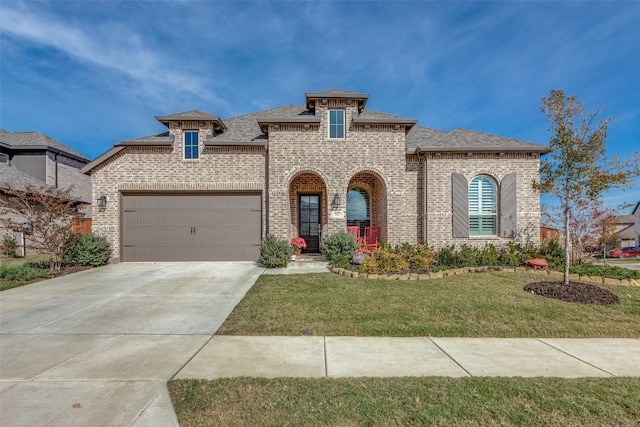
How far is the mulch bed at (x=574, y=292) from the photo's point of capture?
6.46 m

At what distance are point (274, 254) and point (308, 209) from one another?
3.56 meters

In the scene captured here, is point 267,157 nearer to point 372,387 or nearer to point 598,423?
Result: point 372,387

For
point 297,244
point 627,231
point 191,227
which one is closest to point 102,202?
point 191,227

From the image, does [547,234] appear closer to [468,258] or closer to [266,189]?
[468,258]

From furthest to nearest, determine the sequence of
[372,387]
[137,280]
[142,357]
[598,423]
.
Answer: [137,280] → [142,357] → [372,387] → [598,423]

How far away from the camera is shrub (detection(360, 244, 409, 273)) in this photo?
8820 mm

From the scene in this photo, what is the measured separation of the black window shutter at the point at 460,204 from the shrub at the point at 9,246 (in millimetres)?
17705

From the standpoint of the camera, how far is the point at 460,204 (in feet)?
38.1

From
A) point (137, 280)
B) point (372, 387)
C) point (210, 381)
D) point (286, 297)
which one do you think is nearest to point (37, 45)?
point (137, 280)

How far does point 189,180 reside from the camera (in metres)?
11.5

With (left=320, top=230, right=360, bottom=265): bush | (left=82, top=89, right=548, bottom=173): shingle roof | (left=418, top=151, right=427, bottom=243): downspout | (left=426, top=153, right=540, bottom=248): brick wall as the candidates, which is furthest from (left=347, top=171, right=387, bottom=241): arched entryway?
(left=320, top=230, right=360, bottom=265): bush

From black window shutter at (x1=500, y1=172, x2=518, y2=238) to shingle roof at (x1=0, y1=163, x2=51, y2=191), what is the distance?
70.4 ft

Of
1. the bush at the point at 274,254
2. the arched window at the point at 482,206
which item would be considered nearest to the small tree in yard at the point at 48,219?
the bush at the point at 274,254

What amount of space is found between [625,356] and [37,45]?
60.7ft
